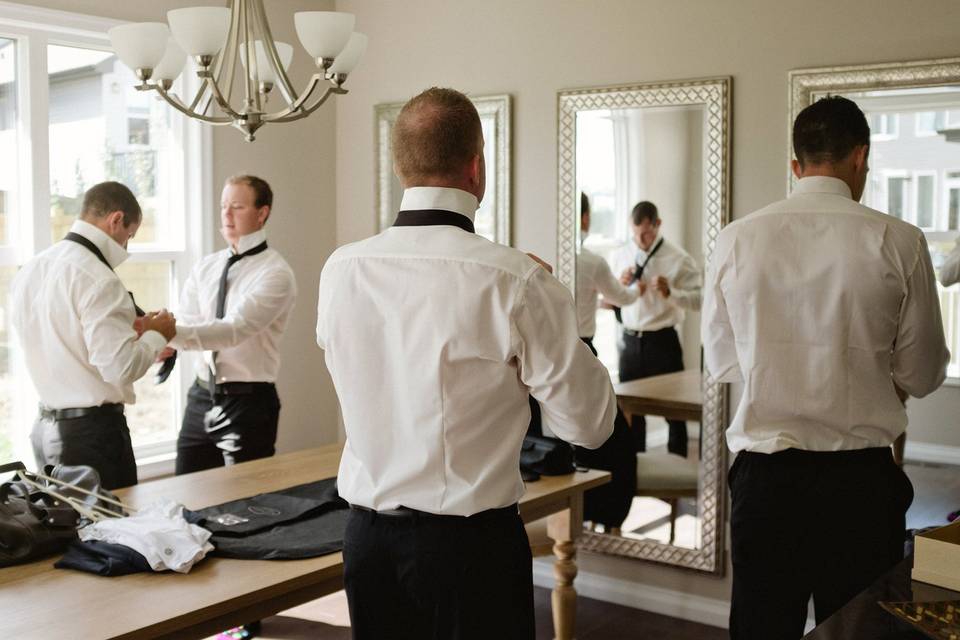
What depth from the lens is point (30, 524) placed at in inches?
91.6

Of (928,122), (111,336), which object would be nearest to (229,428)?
(111,336)

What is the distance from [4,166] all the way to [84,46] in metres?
0.58

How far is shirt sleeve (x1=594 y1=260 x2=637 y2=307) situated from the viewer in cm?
420

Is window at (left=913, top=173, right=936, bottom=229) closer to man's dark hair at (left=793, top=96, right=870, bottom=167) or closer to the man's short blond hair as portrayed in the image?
man's dark hair at (left=793, top=96, right=870, bottom=167)

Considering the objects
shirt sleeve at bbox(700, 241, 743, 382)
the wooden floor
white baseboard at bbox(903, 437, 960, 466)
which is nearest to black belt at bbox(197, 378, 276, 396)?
the wooden floor

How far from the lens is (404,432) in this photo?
6.20 ft

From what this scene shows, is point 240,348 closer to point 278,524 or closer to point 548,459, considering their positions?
point 548,459

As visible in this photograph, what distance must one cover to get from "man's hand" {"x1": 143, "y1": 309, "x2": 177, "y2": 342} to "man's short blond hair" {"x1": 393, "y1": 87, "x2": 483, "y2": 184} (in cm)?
193

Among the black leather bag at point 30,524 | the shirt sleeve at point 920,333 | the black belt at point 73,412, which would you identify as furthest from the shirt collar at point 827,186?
the black belt at point 73,412

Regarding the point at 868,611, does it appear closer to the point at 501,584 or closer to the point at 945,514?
the point at 501,584

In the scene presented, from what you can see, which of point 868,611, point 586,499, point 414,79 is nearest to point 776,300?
point 868,611

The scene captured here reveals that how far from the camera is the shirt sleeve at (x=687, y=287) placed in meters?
4.00

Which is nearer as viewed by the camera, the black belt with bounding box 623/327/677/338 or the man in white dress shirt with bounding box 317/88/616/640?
the man in white dress shirt with bounding box 317/88/616/640

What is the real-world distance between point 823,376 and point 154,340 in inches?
84.7
